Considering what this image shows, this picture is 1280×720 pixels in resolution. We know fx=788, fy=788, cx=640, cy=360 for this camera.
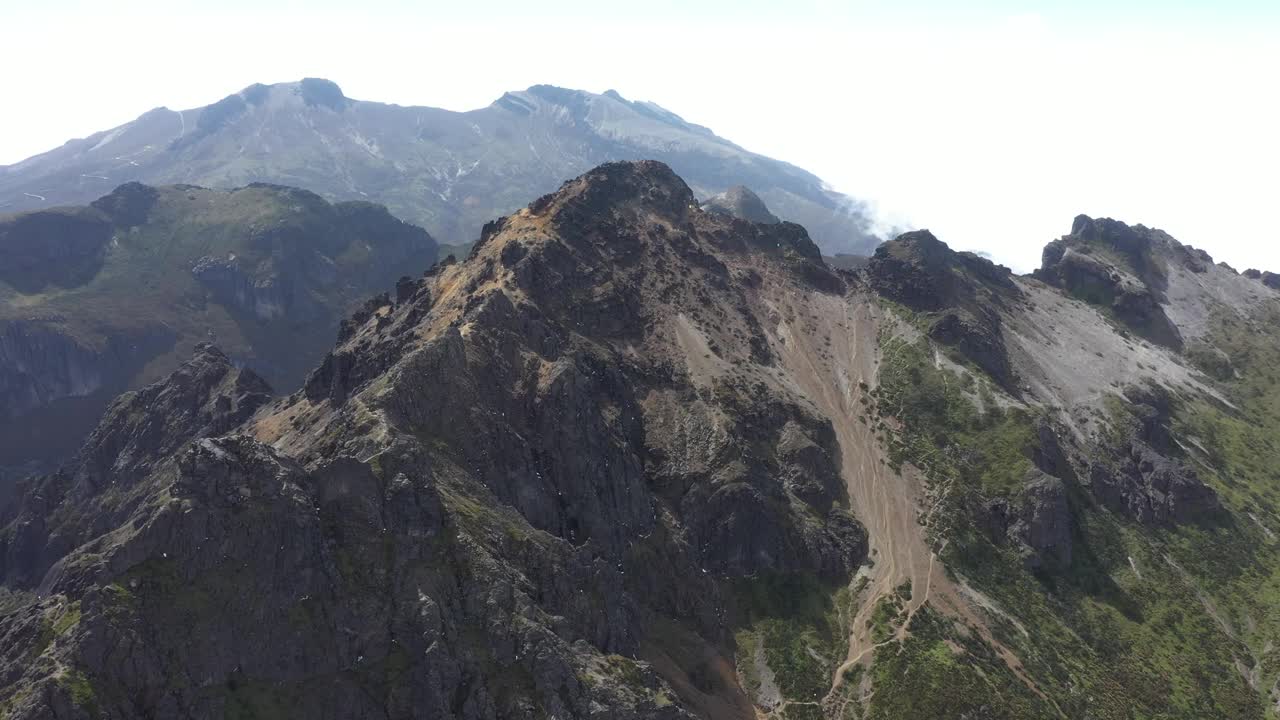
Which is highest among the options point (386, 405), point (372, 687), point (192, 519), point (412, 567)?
point (386, 405)

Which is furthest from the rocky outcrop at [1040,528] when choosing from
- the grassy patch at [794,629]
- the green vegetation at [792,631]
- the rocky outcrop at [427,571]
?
the grassy patch at [794,629]

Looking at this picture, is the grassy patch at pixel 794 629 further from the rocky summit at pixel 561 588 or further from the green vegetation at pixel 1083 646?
the green vegetation at pixel 1083 646

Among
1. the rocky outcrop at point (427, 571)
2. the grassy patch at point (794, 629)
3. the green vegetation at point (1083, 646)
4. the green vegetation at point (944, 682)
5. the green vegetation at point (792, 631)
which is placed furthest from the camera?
the grassy patch at point (794, 629)

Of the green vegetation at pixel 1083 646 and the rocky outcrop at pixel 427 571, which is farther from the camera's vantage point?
the green vegetation at pixel 1083 646

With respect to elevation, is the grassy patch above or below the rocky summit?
below

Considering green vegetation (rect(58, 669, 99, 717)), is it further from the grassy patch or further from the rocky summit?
the grassy patch

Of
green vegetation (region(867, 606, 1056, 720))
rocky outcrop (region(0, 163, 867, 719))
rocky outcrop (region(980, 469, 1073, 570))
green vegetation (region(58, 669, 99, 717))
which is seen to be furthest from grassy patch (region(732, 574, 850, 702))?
green vegetation (region(58, 669, 99, 717))

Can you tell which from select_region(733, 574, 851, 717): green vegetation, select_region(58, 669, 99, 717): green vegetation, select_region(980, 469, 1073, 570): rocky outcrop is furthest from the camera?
select_region(980, 469, 1073, 570): rocky outcrop

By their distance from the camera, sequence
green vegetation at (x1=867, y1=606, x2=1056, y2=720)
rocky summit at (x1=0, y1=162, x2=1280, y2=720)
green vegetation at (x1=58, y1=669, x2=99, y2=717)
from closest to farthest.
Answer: green vegetation at (x1=58, y1=669, x2=99, y2=717) → rocky summit at (x1=0, y1=162, x2=1280, y2=720) → green vegetation at (x1=867, y1=606, x2=1056, y2=720)

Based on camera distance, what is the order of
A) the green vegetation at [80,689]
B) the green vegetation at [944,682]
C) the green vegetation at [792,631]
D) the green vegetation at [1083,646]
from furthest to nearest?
the green vegetation at [792,631], the green vegetation at [1083,646], the green vegetation at [944,682], the green vegetation at [80,689]

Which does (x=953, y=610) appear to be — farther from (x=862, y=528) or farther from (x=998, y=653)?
(x=862, y=528)

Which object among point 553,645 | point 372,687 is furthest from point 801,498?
point 372,687
